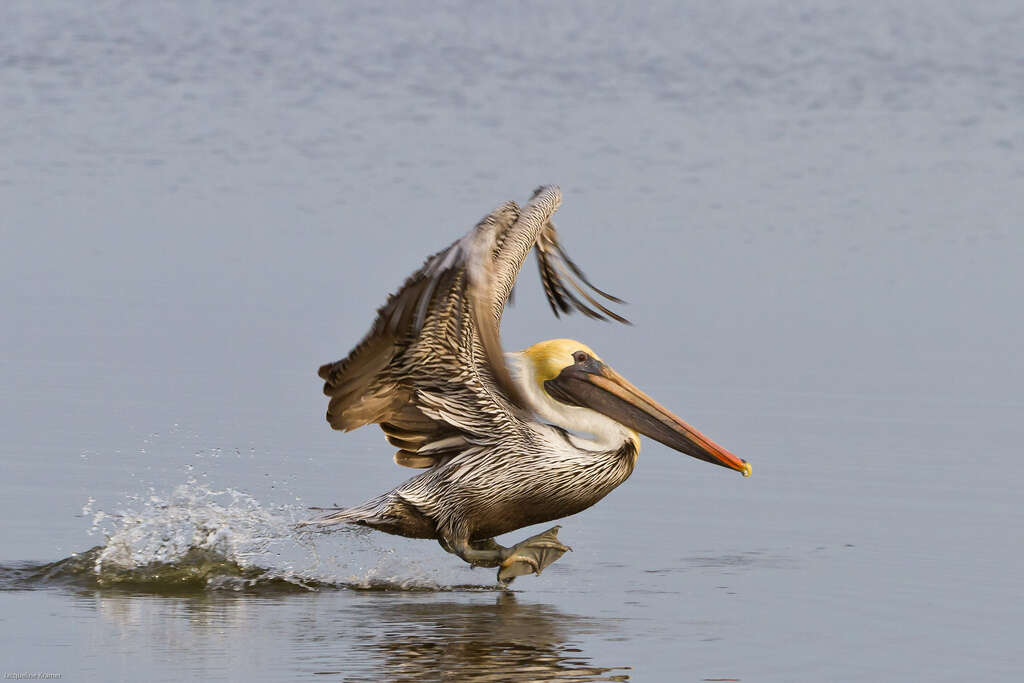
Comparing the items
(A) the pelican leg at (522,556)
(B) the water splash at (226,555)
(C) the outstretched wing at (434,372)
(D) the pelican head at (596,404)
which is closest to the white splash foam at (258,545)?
(B) the water splash at (226,555)

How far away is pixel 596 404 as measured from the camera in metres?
7.78

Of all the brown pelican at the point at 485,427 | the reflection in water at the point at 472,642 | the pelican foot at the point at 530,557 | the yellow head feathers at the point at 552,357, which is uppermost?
the yellow head feathers at the point at 552,357

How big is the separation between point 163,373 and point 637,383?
261 centimetres

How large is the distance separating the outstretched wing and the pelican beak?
261 millimetres

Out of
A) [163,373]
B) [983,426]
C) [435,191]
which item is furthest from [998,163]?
[163,373]

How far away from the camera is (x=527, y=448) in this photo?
7.54m

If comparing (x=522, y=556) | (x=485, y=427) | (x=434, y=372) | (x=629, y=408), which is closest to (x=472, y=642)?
(x=522, y=556)

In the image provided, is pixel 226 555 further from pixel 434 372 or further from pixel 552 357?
pixel 552 357

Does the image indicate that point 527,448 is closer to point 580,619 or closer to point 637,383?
point 580,619

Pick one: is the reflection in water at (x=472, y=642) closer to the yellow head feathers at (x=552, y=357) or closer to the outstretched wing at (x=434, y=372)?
the outstretched wing at (x=434, y=372)

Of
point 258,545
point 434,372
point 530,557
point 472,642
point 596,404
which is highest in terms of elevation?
point 434,372

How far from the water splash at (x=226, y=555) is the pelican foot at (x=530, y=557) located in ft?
0.47

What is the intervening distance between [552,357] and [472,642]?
5.86 feet

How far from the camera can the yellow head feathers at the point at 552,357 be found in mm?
7828
